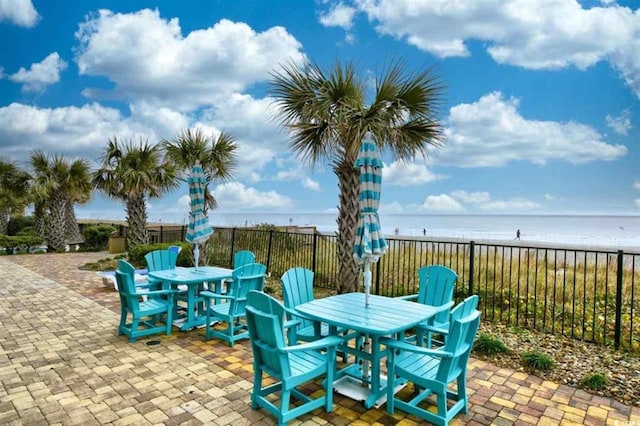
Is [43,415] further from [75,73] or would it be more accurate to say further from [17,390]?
[75,73]

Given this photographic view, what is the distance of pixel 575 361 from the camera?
13.4 feet

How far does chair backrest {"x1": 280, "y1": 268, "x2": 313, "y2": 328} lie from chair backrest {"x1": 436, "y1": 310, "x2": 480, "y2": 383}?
154cm

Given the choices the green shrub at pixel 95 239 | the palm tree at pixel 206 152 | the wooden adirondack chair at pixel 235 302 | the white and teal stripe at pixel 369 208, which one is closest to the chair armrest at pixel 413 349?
the white and teal stripe at pixel 369 208

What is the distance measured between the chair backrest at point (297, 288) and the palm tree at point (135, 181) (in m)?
9.79

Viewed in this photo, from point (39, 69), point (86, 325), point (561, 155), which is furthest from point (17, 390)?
point (561, 155)

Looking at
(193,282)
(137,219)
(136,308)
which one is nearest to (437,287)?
(193,282)

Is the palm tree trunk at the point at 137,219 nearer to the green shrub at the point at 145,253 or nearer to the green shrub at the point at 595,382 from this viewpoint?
the green shrub at the point at 145,253

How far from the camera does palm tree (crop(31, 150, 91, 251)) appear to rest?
1538 centimetres

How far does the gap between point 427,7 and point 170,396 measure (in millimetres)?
7989

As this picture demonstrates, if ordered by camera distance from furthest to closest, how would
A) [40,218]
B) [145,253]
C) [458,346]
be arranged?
[40,218] → [145,253] → [458,346]

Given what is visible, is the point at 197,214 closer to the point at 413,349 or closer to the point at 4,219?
the point at 413,349

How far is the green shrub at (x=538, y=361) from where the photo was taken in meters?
3.88

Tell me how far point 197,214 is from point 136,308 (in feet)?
6.96

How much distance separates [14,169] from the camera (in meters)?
15.6
